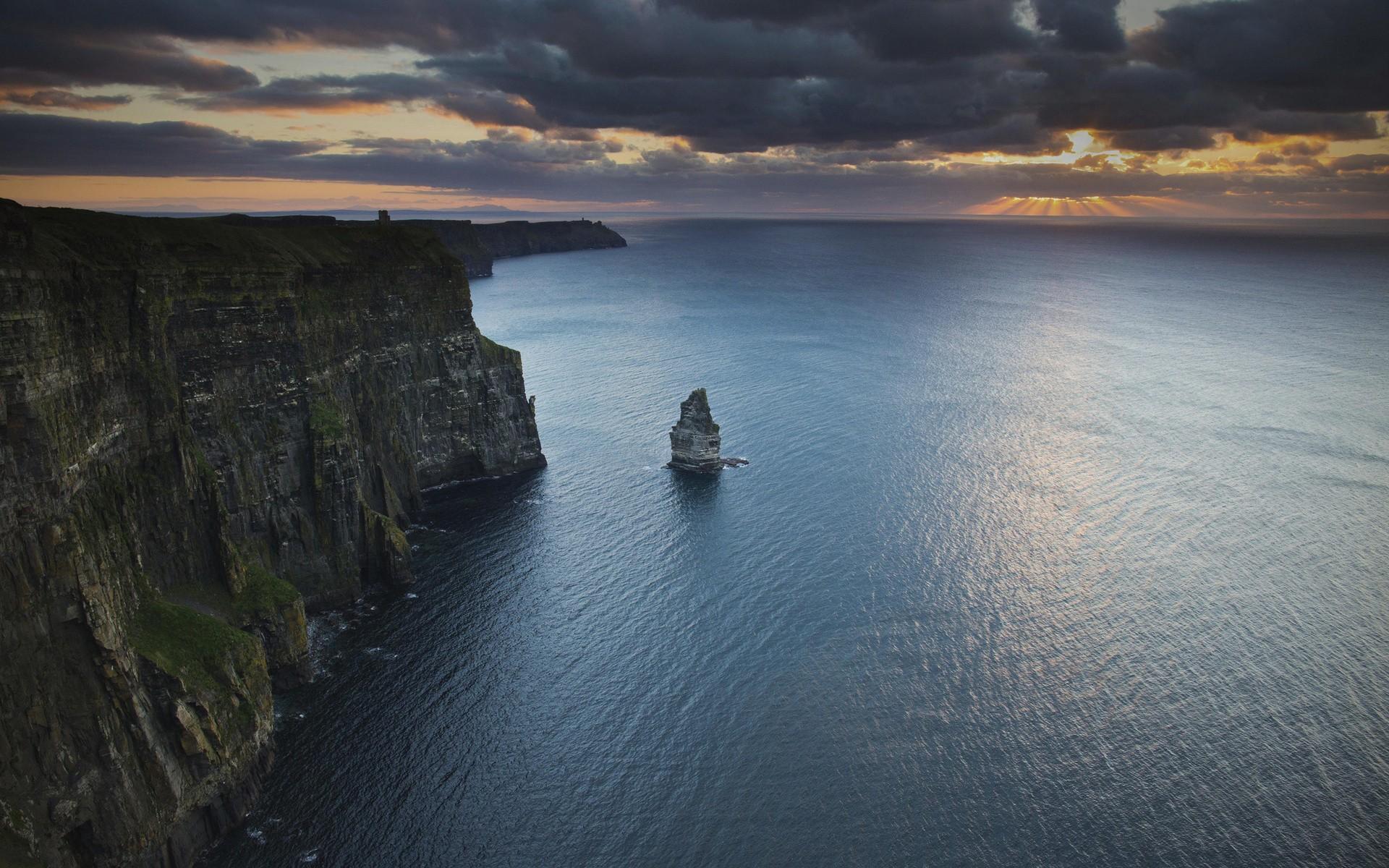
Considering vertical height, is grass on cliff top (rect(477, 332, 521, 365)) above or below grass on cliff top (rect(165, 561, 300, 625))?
above

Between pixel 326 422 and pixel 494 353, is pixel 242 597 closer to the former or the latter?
pixel 326 422

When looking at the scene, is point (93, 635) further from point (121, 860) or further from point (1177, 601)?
point (1177, 601)

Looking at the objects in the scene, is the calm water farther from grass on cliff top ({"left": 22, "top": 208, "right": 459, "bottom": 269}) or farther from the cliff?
grass on cliff top ({"left": 22, "top": 208, "right": 459, "bottom": 269})

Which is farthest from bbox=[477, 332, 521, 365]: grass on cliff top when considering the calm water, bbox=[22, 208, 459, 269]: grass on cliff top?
the calm water

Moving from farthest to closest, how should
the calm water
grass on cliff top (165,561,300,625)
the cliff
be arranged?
1. grass on cliff top (165,561,300,625)
2. the calm water
3. the cliff

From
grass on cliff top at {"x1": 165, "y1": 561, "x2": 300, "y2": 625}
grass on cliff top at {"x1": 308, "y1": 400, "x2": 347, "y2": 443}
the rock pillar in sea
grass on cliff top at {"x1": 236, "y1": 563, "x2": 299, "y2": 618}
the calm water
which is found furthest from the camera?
the rock pillar in sea

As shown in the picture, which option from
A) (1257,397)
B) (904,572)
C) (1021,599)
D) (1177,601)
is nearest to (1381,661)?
(1177,601)

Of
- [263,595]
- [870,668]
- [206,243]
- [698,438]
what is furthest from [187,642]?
[698,438]

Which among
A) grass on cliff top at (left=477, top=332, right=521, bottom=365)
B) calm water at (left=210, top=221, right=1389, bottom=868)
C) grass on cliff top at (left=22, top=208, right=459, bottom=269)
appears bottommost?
calm water at (left=210, top=221, right=1389, bottom=868)
